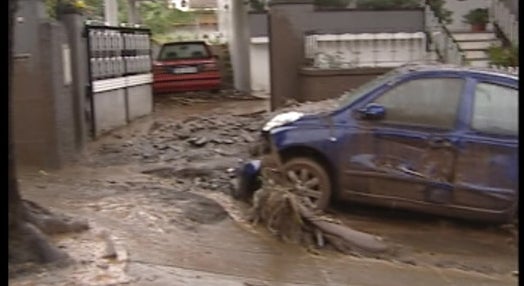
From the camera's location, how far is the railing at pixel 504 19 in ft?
51.8

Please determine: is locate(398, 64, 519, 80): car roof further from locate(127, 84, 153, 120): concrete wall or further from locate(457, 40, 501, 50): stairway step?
locate(127, 84, 153, 120): concrete wall

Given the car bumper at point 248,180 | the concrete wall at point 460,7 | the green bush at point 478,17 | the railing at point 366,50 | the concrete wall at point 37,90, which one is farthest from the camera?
the concrete wall at point 460,7

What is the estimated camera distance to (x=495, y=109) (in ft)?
25.6

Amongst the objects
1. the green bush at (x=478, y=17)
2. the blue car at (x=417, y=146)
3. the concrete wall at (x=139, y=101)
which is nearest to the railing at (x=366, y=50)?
the green bush at (x=478, y=17)

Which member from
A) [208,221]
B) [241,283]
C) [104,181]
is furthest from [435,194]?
[104,181]

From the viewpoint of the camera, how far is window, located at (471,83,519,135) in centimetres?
774

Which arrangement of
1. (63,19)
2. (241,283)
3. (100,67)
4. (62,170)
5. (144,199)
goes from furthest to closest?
(100,67), (63,19), (62,170), (144,199), (241,283)

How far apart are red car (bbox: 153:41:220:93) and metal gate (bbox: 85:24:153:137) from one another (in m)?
4.48

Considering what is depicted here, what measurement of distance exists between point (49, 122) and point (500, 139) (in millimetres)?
5511

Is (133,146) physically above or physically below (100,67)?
below

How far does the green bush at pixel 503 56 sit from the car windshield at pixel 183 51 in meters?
9.49

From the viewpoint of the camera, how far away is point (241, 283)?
19.4 ft

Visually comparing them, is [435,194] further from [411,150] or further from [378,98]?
[378,98]

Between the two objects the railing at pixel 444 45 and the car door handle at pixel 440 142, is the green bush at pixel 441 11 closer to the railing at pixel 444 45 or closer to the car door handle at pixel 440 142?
the railing at pixel 444 45
